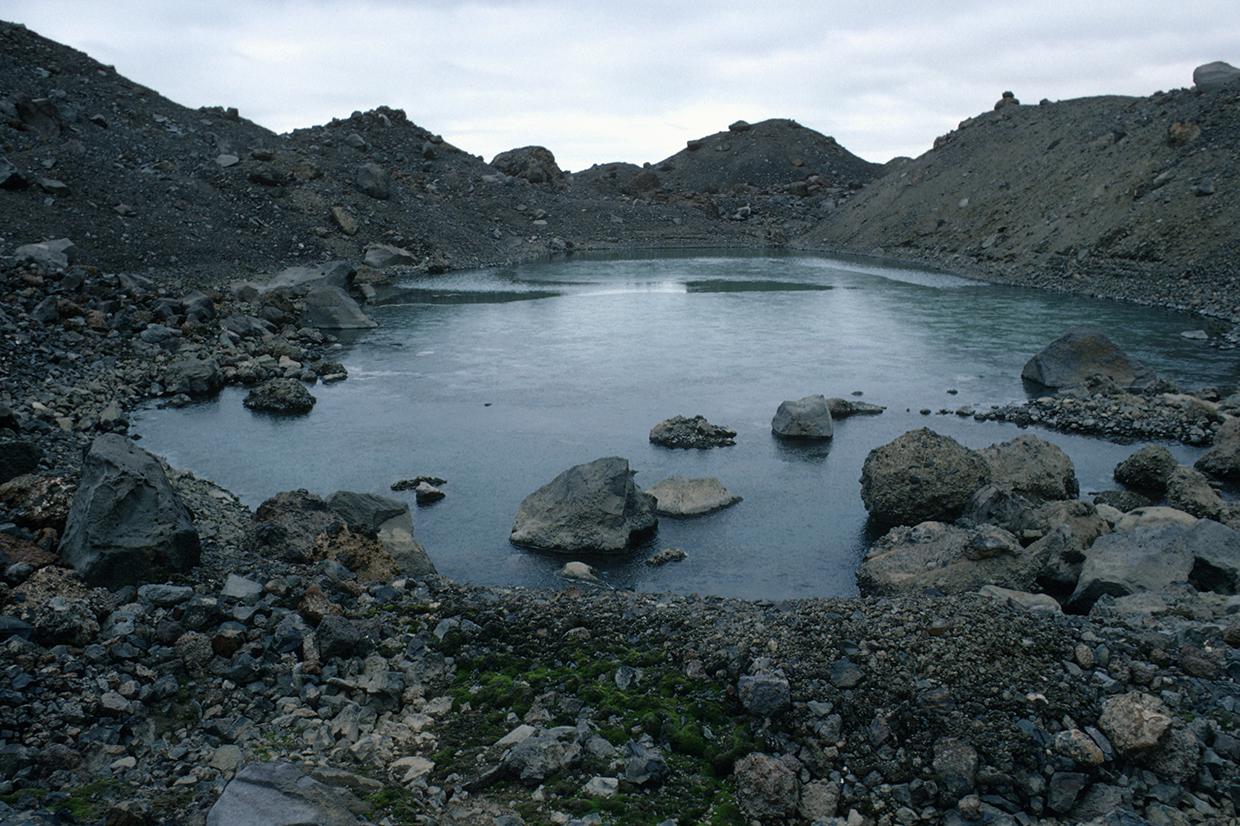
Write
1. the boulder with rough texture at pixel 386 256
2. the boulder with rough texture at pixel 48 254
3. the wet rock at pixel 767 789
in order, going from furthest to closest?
1. the boulder with rough texture at pixel 386 256
2. the boulder with rough texture at pixel 48 254
3. the wet rock at pixel 767 789

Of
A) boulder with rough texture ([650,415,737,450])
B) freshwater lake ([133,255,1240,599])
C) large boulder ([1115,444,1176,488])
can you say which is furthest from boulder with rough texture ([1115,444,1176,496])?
boulder with rough texture ([650,415,737,450])

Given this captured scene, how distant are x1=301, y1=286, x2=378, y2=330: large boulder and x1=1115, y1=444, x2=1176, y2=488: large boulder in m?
26.1

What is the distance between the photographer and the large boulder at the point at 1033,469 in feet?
50.9

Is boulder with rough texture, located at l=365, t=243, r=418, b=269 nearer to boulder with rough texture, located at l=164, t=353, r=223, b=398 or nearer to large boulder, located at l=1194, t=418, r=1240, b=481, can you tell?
boulder with rough texture, located at l=164, t=353, r=223, b=398

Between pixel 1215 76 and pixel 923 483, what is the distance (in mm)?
48904

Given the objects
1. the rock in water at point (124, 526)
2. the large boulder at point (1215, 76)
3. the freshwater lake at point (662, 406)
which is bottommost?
the freshwater lake at point (662, 406)

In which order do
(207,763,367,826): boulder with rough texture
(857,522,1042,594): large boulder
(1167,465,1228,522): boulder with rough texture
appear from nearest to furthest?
(207,763,367,826): boulder with rough texture → (857,522,1042,594): large boulder → (1167,465,1228,522): boulder with rough texture

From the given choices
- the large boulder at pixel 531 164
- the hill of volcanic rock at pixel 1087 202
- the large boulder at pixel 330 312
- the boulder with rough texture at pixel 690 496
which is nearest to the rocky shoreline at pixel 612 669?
the boulder with rough texture at pixel 690 496

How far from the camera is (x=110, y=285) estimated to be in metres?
28.5

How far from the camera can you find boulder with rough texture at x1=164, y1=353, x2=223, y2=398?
917 inches

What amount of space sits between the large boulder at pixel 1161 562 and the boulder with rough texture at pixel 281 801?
8881 millimetres

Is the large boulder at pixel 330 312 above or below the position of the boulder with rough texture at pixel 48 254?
below

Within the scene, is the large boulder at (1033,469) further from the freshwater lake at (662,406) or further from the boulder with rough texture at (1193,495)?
the boulder with rough texture at (1193,495)

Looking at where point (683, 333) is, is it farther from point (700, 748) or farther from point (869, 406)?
point (700, 748)
